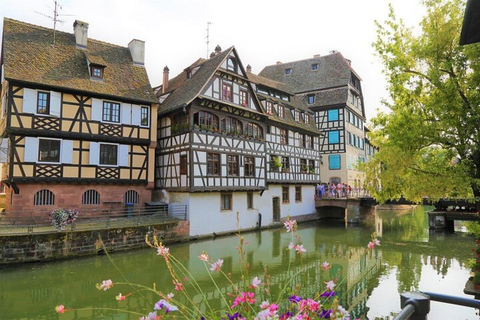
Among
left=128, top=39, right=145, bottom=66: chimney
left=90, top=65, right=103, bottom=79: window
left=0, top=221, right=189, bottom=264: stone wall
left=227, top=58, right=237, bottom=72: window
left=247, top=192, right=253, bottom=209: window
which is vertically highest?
left=128, top=39, right=145, bottom=66: chimney

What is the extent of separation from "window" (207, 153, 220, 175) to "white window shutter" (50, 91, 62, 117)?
828cm

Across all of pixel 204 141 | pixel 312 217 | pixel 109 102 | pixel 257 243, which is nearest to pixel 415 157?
Result: pixel 257 243

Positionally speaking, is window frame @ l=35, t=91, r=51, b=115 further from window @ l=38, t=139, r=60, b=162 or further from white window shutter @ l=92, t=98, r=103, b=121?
white window shutter @ l=92, t=98, r=103, b=121

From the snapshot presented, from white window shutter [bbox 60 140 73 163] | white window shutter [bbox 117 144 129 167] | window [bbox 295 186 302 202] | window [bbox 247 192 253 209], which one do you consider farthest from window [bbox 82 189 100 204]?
window [bbox 295 186 302 202]

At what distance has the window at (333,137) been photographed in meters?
34.0

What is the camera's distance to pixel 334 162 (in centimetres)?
3412

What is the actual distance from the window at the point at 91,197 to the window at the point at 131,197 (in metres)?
1.55

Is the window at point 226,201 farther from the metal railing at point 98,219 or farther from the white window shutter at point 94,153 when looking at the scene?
the white window shutter at point 94,153

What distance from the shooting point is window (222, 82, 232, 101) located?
2139 centimetres

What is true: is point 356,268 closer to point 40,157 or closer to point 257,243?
point 257,243

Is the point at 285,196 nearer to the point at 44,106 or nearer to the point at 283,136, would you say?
the point at 283,136

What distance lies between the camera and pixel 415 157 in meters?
10.6

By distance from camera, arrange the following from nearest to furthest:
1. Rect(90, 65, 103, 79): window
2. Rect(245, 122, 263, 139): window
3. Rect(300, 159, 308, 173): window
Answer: Rect(90, 65, 103, 79): window < Rect(245, 122, 263, 139): window < Rect(300, 159, 308, 173): window

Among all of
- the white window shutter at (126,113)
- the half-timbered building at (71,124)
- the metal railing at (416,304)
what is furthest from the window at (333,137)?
the metal railing at (416,304)
